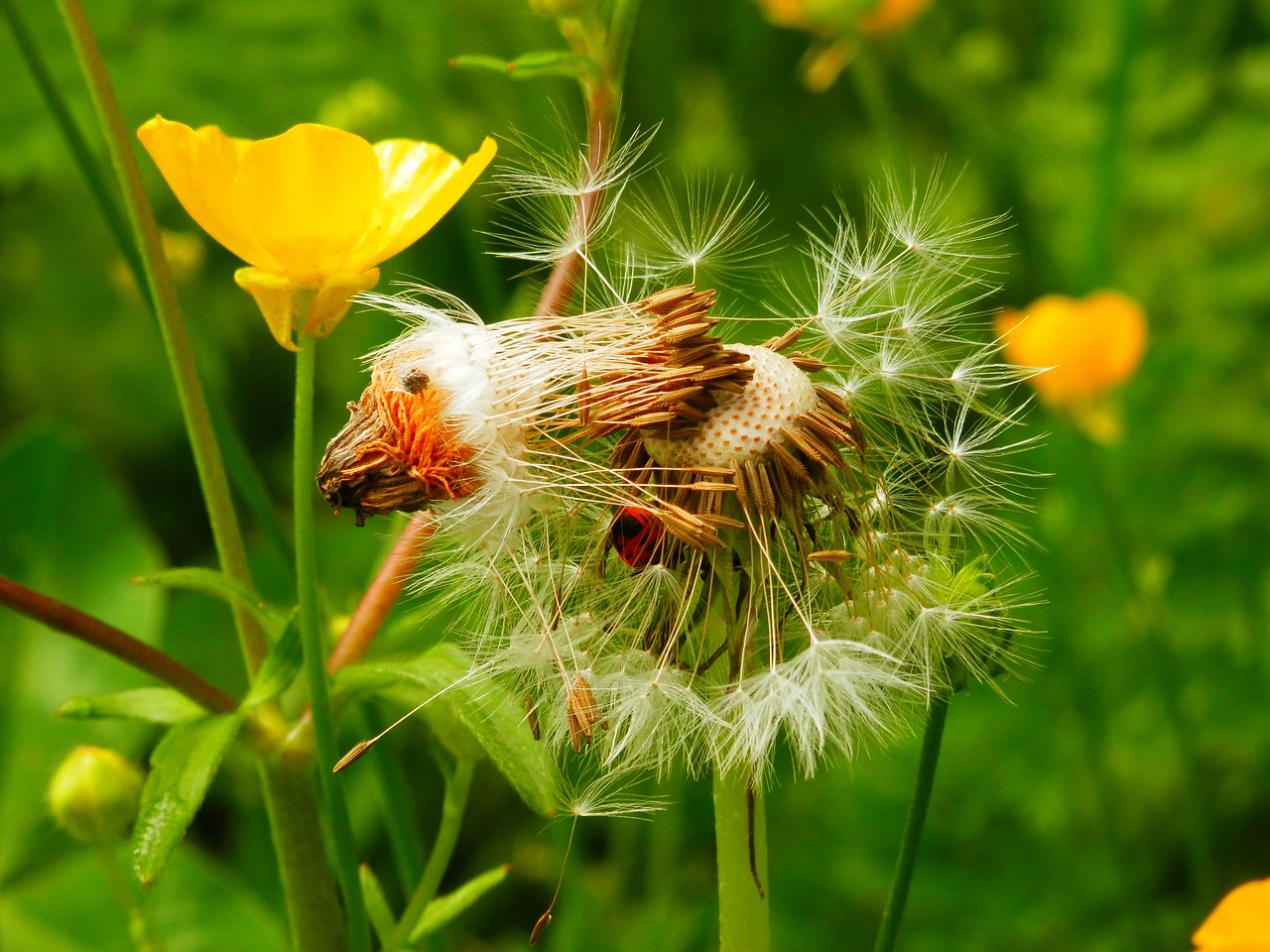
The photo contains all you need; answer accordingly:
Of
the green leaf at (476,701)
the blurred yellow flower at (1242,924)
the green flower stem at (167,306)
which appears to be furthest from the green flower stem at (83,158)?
the blurred yellow flower at (1242,924)

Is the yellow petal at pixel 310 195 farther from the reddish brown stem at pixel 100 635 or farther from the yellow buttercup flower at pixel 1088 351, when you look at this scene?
the yellow buttercup flower at pixel 1088 351

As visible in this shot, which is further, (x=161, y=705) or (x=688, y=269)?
(x=688, y=269)

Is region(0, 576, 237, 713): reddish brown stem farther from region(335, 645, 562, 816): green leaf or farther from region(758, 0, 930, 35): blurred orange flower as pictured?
region(758, 0, 930, 35): blurred orange flower

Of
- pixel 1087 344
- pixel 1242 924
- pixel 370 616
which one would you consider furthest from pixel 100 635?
pixel 1087 344

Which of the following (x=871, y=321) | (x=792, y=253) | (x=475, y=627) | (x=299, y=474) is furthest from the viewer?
(x=792, y=253)

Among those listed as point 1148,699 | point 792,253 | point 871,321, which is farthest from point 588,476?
point 792,253

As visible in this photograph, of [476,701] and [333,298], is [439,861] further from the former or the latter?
[333,298]

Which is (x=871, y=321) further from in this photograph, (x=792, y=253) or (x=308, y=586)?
(x=792, y=253)
